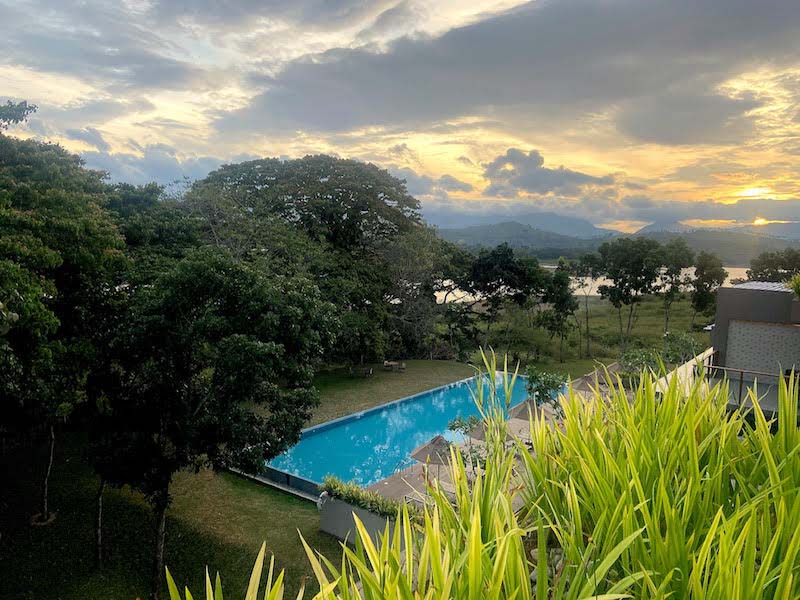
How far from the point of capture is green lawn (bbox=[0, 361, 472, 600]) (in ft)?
20.8

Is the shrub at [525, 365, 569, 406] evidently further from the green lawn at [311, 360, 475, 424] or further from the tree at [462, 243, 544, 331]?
the tree at [462, 243, 544, 331]

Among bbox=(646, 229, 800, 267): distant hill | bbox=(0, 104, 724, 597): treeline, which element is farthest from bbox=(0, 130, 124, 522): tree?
bbox=(646, 229, 800, 267): distant hill

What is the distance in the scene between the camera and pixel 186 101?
1211cm

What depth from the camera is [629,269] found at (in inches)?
790

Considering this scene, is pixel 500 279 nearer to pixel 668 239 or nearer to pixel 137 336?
pixel 668 239

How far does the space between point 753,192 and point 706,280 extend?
8.11 metres

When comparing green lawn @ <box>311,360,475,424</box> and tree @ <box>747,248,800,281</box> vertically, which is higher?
tree @ <box>747,248,800,281</box>

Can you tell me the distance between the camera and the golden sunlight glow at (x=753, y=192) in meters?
11.9

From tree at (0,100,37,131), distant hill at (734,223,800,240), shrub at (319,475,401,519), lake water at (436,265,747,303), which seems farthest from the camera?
distant hill at (734,223,800,240)

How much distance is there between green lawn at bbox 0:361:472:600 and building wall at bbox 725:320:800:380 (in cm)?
607

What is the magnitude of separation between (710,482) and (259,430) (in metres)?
5.25

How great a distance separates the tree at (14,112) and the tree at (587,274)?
1761 centimetres

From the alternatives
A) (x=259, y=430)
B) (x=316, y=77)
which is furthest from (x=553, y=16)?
(x=259, y=430)

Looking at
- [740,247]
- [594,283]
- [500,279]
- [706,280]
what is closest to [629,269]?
[594,283]
